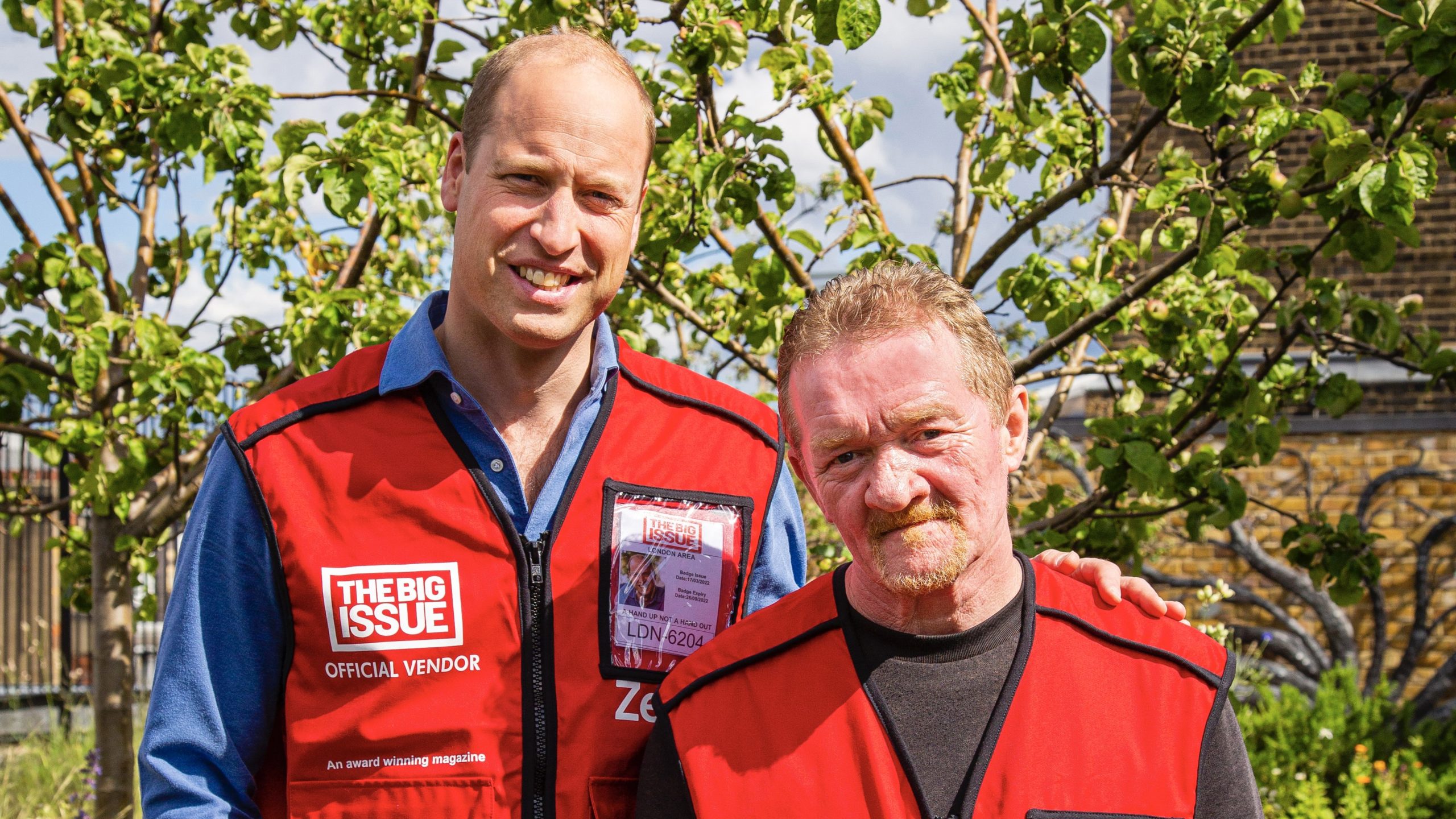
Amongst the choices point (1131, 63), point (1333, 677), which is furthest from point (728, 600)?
point (1333, 677)

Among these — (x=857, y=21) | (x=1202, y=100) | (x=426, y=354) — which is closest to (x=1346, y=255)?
(x=1202, y=100)

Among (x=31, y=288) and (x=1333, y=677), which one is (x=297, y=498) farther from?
(x=1333, y=677)

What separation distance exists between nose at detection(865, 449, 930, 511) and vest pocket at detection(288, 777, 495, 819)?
0.72 meters

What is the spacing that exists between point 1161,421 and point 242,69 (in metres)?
2.88

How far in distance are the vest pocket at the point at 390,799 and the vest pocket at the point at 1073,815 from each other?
0.79 m

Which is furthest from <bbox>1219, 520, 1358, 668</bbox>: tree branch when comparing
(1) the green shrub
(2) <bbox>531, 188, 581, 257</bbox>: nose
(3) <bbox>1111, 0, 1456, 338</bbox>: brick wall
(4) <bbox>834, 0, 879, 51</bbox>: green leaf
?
(2) <bbox>531, 188, 581, 257</bbox>: nose

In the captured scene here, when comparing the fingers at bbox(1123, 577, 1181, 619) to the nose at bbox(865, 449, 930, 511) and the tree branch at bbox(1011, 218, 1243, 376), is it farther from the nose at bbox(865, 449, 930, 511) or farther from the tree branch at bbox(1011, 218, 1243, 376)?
the tree branch at bbox(1011, 218, 1243, 376)

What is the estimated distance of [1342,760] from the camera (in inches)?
272

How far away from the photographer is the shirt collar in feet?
6.51

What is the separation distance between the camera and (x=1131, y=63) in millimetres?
2996

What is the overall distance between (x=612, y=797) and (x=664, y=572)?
0.37 m

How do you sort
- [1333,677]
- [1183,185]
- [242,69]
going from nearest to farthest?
[1183,185] < [242,69] < [1333,677]

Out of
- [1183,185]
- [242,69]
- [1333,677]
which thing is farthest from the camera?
[1333,677]

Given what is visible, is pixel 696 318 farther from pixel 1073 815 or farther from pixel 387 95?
Result: pixel 1073 815
